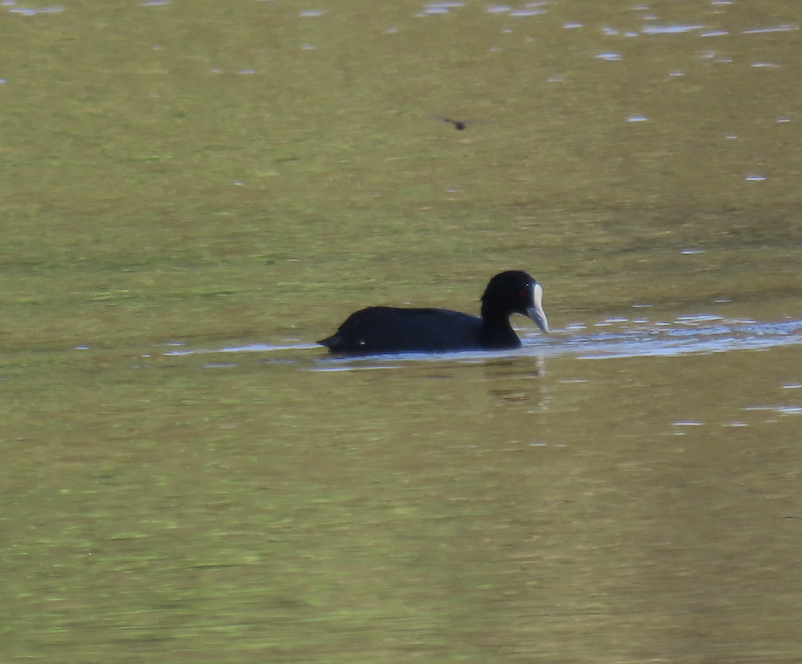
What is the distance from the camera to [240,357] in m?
11.2

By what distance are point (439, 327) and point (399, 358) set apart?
0.33 metres

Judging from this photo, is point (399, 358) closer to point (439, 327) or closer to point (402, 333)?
point (402, 333)

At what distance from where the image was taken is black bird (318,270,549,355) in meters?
11.5

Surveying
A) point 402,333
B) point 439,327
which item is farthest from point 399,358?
point 439,327

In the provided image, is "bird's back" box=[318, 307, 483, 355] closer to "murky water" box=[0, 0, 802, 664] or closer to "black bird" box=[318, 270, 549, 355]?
"black bird" box=[318, 270, 549, 355]

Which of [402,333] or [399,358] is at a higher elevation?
[402,333]

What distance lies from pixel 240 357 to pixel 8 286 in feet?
10.5

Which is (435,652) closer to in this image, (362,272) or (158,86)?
(362,272)

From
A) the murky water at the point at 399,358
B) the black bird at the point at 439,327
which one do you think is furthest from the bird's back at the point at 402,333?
the murky water at the point at 399,358

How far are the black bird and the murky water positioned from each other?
19cm

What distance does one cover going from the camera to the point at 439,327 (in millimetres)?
11516

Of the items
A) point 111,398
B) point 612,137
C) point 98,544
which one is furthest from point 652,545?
point 612,137

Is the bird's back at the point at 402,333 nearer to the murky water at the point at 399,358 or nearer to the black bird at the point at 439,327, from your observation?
the black bird at the point at 439,327

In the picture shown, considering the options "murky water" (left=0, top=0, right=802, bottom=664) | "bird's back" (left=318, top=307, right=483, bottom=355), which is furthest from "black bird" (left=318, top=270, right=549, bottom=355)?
"murky water" (left=0, top=0, right=802, bottom=664)
